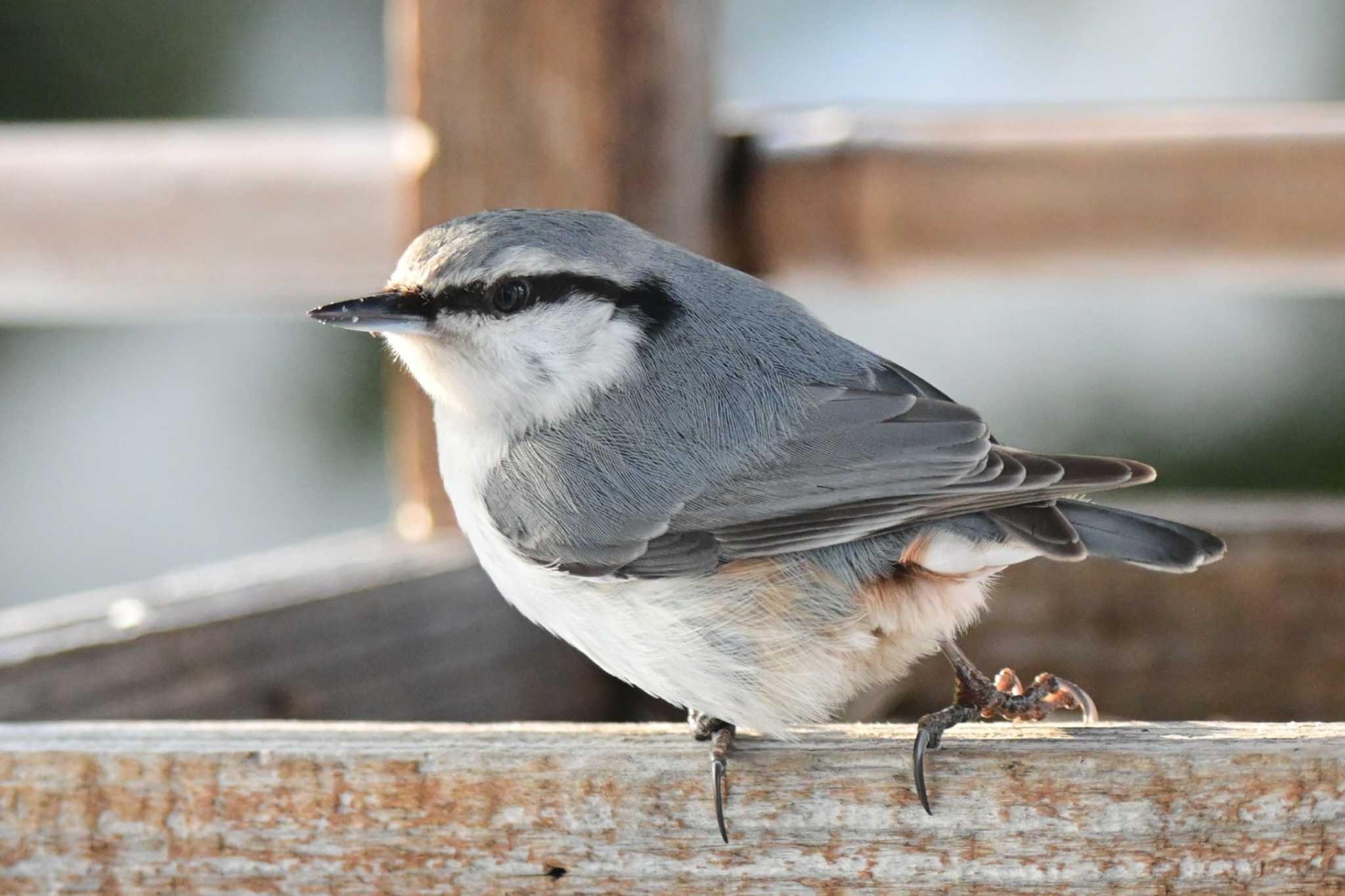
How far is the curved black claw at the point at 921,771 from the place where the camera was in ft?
4.52

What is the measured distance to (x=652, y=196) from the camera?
2615mm

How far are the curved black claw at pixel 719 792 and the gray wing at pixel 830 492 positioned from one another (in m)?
0.27

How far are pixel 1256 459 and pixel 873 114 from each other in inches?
69.8

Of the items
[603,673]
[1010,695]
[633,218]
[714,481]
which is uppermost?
[633,218]

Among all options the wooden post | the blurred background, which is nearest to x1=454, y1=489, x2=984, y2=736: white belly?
the blurred background

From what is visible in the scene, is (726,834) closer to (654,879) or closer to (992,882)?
(654,879)

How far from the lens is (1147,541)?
1532 millimetres

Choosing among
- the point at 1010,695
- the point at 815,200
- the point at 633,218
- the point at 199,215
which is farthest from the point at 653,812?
the point at 199,215

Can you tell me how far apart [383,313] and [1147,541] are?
855 mm

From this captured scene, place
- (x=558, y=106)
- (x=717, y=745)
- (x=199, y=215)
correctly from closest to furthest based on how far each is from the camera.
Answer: (x=717, y=745) < (x=558, y=106) < (x=199, y=215)

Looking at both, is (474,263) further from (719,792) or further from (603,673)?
(603,673)

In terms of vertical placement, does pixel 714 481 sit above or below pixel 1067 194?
below

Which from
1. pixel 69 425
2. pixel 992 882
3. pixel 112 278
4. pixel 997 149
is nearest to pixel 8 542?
pixel 69 425

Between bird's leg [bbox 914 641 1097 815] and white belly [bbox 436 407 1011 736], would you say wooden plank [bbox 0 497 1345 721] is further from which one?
white belly [bbox 436 407 1011 736]
